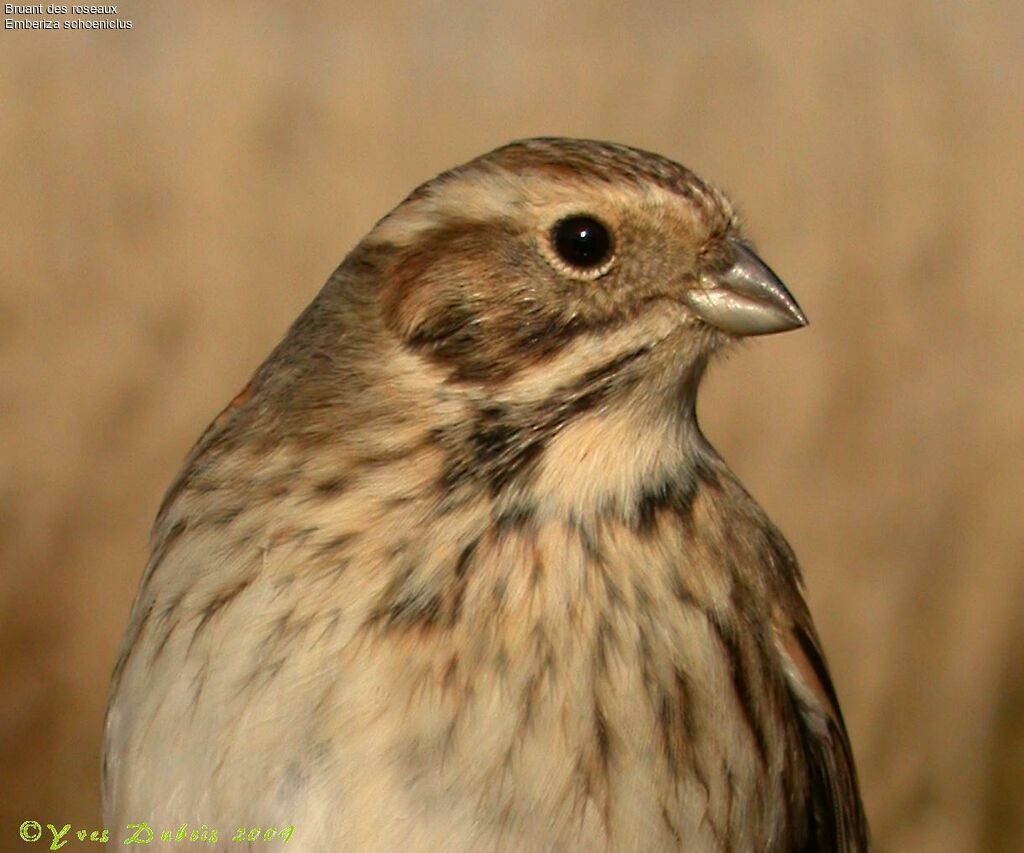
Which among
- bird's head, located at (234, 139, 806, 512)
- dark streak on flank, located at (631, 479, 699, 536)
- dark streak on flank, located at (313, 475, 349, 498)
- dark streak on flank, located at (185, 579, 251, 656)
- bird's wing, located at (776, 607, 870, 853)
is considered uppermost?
bird's head, located at (234, 139, 806, 512)

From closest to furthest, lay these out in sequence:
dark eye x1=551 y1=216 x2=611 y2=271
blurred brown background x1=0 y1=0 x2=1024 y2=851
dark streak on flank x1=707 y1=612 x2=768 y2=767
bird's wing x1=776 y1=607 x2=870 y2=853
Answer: dark eye x1=551 y1=216 x2=611 y2=271, dark streak on flank x1=707 y1=612 x2=768 y2=767, bird's wing x1=776 y1=607 x2=870 y2=853, blurred brown background x1=0 y1=0 x2=1024 y2=851

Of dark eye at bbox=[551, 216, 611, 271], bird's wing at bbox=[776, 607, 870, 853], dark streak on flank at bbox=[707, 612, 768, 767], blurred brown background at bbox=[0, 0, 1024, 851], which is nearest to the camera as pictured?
dark eye at bbox=[551, 216, 611, 271]

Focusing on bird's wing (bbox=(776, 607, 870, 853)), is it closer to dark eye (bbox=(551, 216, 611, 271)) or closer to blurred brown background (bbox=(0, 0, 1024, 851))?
dark eye (bbox=(551, 216, 611, 271))

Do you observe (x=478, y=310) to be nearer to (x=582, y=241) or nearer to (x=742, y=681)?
(x=582, y=241)

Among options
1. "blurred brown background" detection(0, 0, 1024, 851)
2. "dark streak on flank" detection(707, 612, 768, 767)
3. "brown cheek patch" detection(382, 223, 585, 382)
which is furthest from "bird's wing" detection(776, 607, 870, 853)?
"blurred brown background" detection(0, 0, 1024, 851)

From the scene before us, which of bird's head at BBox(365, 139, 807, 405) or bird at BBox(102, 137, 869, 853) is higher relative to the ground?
bird's head at BBox(365, 139, 807, 405)

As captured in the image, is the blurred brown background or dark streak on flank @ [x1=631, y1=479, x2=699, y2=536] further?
the blurred brown background

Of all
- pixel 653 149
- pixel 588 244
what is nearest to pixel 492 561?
pixel 588 244
